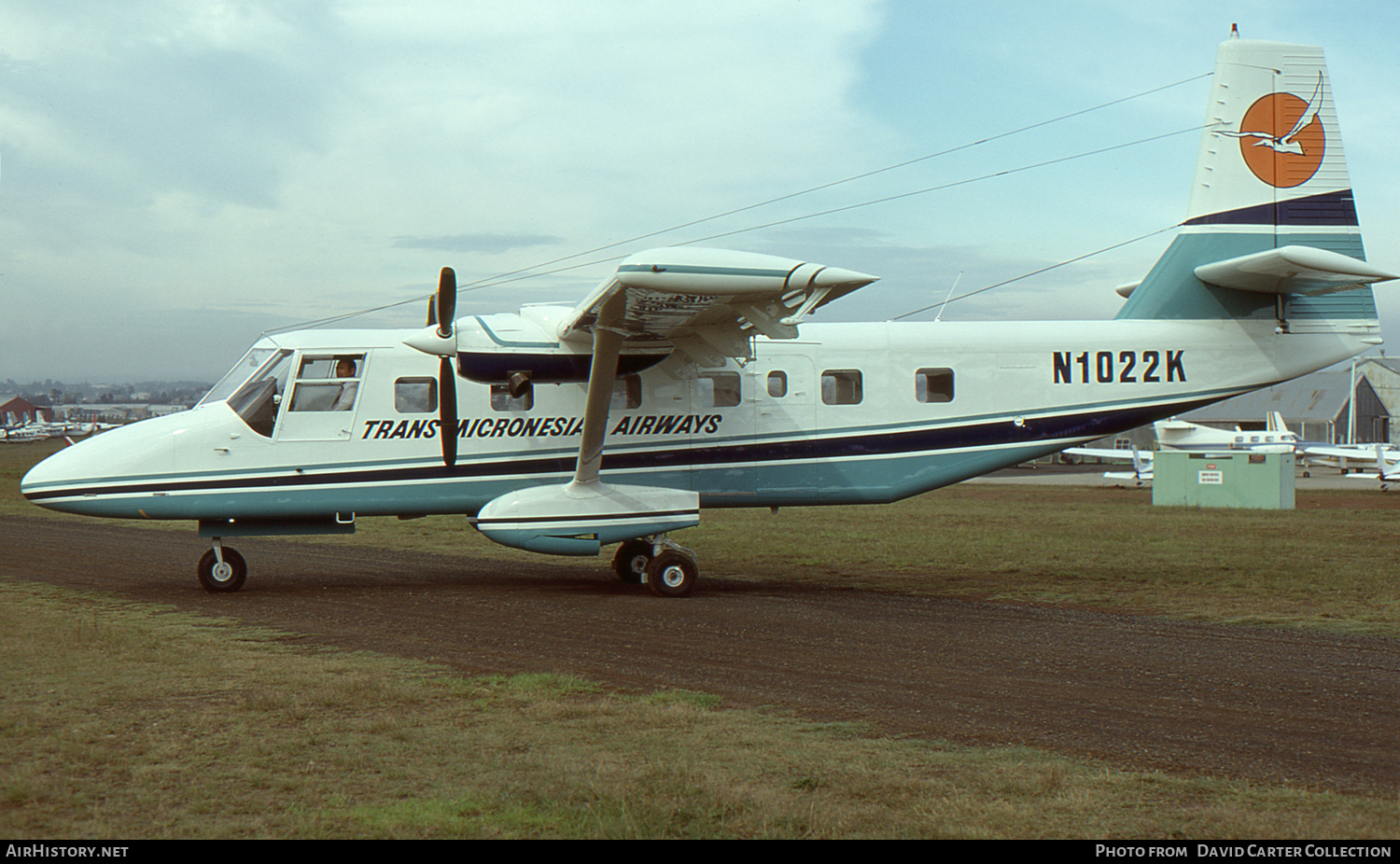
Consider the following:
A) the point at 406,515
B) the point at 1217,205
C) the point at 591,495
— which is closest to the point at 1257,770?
the point at 591,495

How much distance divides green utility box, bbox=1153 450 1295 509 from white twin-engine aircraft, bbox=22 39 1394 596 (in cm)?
1531

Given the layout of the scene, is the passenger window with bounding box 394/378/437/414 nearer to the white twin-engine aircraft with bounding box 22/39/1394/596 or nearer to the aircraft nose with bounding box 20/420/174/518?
the white twin-engine aircraft with bounding box 22/39/1394/596

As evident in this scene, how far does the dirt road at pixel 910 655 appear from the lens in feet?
20.2

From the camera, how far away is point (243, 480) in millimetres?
12359

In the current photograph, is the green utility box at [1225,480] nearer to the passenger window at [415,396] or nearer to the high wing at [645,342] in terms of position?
the high wing at [645,342]

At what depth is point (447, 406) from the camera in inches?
477

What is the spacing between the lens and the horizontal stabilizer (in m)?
12.0

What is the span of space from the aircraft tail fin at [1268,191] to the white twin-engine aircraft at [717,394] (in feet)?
0.10

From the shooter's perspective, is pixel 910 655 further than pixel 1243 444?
No

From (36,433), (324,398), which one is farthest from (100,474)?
(36,433)

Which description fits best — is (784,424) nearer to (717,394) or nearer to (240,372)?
(717,394)

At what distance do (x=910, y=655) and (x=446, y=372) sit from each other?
6581 mm
